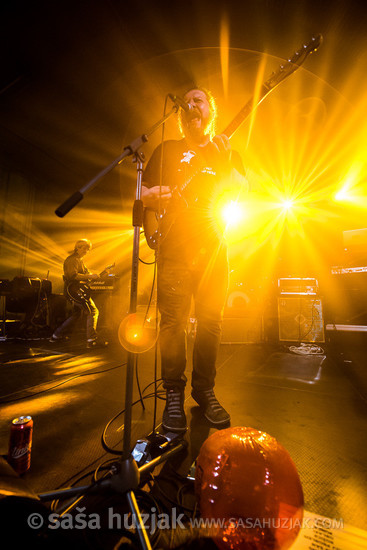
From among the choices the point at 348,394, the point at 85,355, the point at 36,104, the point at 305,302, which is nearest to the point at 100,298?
the point at 85,355

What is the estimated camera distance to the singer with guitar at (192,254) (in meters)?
1.25

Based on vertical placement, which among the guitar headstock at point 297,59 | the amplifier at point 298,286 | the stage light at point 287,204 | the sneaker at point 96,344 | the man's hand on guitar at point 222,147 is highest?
the stage light at point 287,204

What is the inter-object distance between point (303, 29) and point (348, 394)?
431 cm

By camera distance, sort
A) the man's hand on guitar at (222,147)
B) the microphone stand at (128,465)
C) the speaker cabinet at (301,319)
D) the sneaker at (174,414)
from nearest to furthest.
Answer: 1. the microphone stand at (128,465)
2. the sneaker at (174,414)
3. the man's hand on guitar at (222,147)
4. the speaker cabinet at (301,319)

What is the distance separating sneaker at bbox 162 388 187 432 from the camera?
1098 mm

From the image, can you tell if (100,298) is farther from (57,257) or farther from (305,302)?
(305,302)

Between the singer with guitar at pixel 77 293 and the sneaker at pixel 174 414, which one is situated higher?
the singer with guitar at pixel 77 293

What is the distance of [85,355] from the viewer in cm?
291

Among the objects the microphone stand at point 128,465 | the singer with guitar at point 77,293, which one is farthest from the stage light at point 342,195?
the microphone stand at point 128,465

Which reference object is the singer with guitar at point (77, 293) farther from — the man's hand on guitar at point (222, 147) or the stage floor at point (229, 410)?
the man's hand on guitar at point (222, 147)

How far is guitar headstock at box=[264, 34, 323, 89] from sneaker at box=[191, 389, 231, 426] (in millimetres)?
1992

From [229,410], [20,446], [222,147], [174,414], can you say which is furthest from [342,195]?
[20,446]

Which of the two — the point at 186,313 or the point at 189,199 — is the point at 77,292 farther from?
the point at 189,199

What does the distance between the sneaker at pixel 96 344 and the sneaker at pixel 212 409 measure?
2573mm
